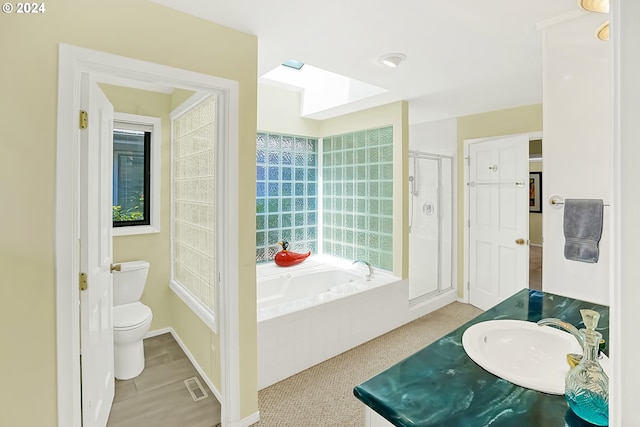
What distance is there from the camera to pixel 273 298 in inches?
131

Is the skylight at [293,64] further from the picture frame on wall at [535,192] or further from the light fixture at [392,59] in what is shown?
the picture frame on wall at [535,192]

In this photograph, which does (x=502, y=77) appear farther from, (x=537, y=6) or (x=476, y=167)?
Result: (x=476, y=167)

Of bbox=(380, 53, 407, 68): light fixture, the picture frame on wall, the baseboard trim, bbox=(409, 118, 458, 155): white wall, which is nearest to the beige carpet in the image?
the baseboard trim

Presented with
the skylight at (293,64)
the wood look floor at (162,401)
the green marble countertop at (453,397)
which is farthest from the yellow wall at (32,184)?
the skylight at (293,64)

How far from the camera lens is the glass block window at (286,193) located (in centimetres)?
362

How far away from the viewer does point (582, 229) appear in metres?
1.60

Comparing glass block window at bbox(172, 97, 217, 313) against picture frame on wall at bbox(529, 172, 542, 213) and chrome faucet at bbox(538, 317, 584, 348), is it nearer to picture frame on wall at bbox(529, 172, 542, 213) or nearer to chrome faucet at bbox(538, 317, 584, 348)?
chrome faucet at bbox(538, 317, 584, 348)

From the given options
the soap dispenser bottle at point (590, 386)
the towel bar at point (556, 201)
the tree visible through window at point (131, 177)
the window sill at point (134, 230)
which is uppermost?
the tree visible through window at point (131, 177)

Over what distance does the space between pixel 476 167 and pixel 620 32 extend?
3660 millimetres

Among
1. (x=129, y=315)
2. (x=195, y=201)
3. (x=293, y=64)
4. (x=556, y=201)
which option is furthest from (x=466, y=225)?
(x=129, y=315)

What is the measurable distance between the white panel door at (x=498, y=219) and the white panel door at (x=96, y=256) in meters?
3.64

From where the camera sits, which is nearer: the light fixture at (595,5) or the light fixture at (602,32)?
the light fixture at (595,5)

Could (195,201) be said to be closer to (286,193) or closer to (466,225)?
(286,193)

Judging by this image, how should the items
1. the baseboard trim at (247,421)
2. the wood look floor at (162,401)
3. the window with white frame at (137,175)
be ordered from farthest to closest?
the window with white frame at (137,175) < the wood look floor at (162,401) < the baseboard trim at (247,421)
